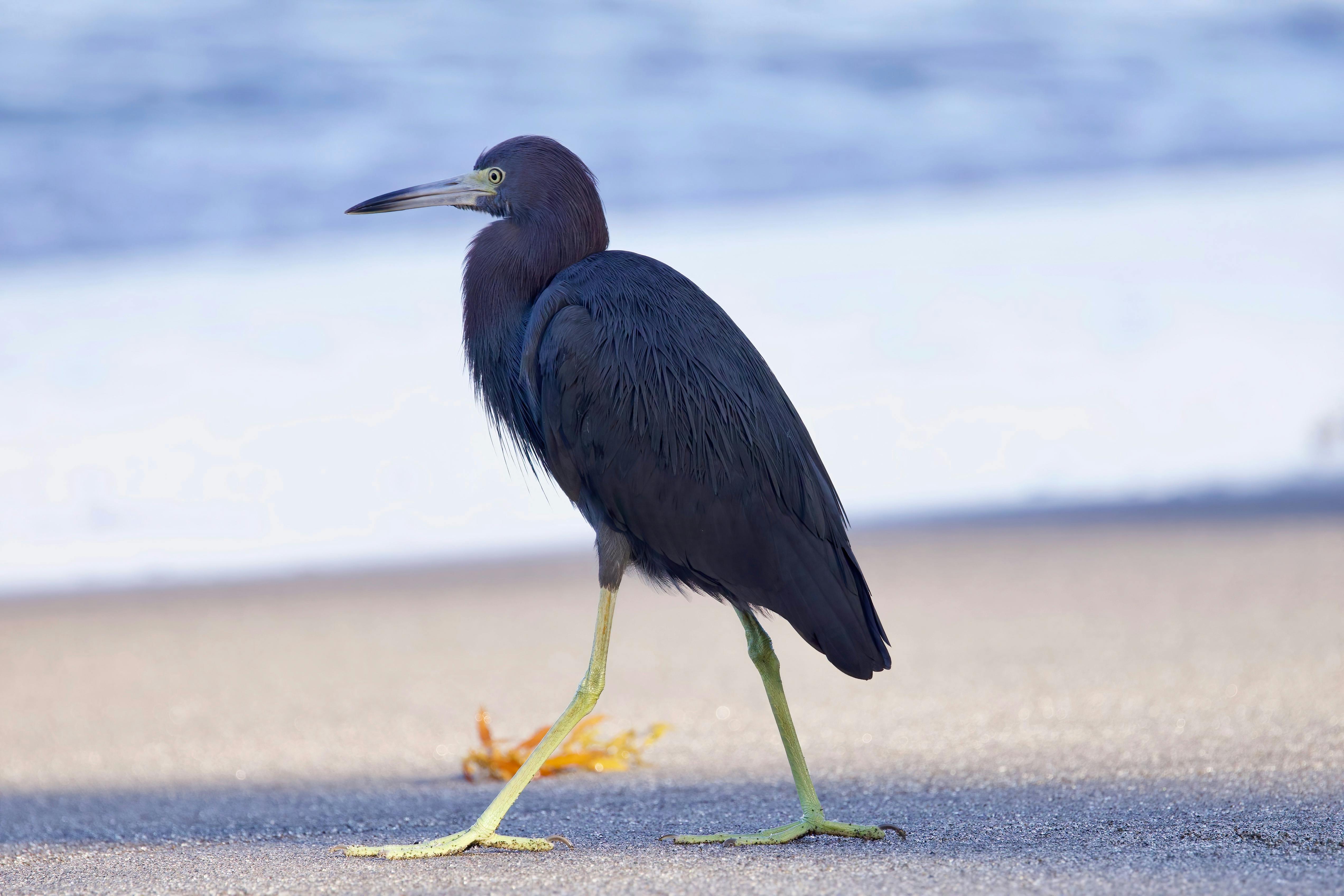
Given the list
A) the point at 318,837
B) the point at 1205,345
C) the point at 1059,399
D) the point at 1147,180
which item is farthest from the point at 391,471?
the point at 1147,180

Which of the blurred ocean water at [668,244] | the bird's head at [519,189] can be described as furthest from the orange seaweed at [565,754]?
the blurred ocean water at [668,244]

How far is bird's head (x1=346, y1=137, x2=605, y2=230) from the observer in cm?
350

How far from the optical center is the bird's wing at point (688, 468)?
3107 mm

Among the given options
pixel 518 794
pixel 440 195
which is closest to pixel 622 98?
pixel 440 195

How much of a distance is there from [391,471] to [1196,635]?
478 cm

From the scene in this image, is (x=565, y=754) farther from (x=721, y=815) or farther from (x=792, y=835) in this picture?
(x=792, y=835)

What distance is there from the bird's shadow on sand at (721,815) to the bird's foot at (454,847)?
135 millimetres

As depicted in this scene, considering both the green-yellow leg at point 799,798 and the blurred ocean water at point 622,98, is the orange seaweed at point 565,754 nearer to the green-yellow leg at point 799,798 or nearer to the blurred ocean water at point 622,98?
the green-yellow leg at point 799,798

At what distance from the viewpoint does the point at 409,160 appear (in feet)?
40.9

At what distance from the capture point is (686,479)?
3.11 metres

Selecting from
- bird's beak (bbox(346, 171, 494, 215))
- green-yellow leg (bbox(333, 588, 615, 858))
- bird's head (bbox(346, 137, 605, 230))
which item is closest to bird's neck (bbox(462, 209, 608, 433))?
bird's head (bbox(346, 137, 605, 230))

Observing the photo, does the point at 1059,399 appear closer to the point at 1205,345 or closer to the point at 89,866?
the point at 1205,345

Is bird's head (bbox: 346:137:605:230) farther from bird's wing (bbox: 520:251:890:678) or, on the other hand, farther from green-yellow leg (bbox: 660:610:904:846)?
green-yellow leg (bbox: 660:610:904:846)

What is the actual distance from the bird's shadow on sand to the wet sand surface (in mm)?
14
